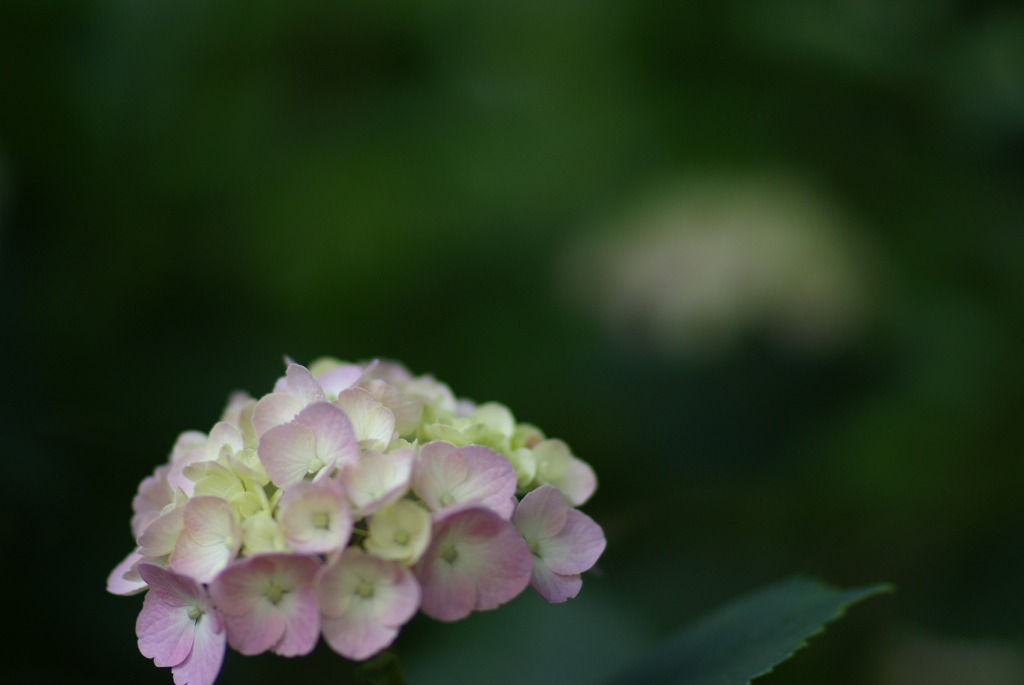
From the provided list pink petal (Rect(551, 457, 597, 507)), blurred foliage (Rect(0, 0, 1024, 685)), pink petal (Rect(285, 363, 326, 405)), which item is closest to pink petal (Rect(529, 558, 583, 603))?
pink petal (Rect(551, 457, 597, 507))

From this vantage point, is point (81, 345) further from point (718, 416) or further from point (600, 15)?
point (600, 15)

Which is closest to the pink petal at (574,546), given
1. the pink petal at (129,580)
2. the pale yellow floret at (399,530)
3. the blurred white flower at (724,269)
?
the pale yellow floret at (399,530)

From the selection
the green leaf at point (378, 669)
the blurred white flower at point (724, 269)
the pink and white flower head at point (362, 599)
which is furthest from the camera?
the blurred white flower at point (724, 269)

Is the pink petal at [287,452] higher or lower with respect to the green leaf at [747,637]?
higher

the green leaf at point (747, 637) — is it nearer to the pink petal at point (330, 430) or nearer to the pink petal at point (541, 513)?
the pink petal at point (541, 513)

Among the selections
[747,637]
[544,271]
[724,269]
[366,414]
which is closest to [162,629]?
[366,414]

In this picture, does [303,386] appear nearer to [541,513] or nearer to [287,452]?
→ [287,452]

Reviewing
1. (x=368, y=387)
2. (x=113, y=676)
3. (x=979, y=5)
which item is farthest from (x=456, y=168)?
(x=368, y=387)

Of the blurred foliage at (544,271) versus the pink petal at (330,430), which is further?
the blurred foliage at (544,271)
